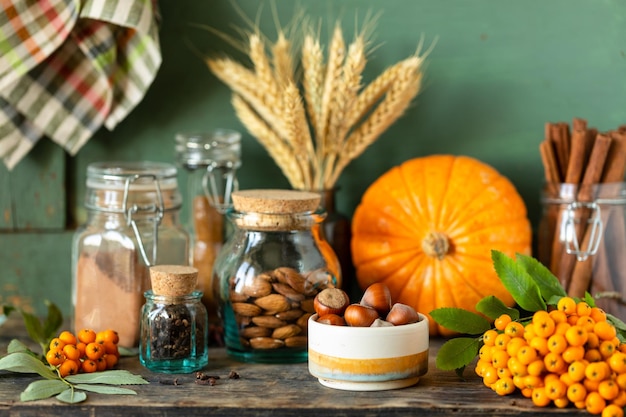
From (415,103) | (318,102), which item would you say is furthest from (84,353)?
(415,103)

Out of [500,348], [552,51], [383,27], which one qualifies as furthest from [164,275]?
[552,51]

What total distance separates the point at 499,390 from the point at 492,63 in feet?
2.41

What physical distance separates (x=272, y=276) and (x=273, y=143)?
319 millimetres

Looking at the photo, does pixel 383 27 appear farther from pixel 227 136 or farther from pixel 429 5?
pixel 227 136

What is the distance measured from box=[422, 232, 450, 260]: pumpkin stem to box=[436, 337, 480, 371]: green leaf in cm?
29

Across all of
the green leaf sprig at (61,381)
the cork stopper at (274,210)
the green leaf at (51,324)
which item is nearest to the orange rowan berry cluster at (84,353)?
the green leaf sprig at (61,381)

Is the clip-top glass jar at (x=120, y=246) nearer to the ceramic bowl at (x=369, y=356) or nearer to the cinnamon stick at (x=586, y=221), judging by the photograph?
the ceramic bowl at (x=369, y=356)

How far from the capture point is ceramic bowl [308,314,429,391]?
3.62 feet

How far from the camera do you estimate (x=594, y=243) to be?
1.41 metres

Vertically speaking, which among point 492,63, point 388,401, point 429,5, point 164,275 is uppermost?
point 429,5

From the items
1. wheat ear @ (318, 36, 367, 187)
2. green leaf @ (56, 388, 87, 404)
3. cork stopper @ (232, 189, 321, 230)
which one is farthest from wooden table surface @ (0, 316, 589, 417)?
wheat ear @ (318, 36, 367, 187)

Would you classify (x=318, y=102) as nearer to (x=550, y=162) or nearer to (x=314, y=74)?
(x=314, y=74)

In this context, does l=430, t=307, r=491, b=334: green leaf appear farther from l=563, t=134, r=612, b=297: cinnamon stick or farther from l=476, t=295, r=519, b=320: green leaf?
l=563, t=134, r=612, b=297: cinnamon stick

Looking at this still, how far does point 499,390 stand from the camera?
3.56 ft
